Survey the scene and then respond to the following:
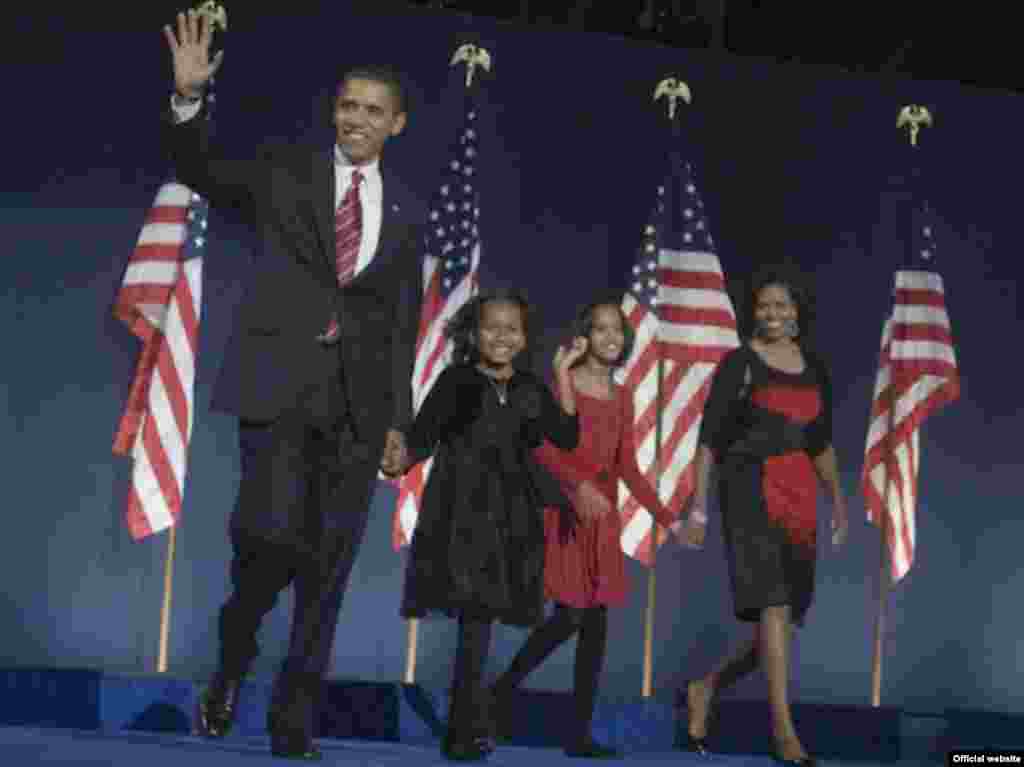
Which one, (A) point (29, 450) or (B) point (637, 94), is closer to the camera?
(A) point (29, 450)

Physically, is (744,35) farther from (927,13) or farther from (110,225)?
(110,225)

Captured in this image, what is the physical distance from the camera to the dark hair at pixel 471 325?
569 cm

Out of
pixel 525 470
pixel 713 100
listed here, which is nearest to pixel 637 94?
pixel 713 100

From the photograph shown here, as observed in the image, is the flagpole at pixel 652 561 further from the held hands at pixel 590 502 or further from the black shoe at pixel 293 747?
the black shoe at pixel 293 747

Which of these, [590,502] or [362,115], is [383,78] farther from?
[590,502]

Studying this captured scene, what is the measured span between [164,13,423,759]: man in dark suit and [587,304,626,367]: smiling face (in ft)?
5.30

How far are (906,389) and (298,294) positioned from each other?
4.76 meters

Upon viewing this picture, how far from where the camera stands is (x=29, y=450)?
7973 millimetres

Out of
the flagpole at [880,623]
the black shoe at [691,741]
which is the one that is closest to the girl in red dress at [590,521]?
the black shoe at [691,741]

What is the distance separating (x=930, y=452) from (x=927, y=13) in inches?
103

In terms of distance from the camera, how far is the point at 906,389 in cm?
877

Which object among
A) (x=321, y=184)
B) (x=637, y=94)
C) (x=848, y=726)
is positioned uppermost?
(x=637, y=94)

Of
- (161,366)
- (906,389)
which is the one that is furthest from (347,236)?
(906,389)

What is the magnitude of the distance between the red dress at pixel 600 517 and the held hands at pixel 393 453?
1.44 metres
